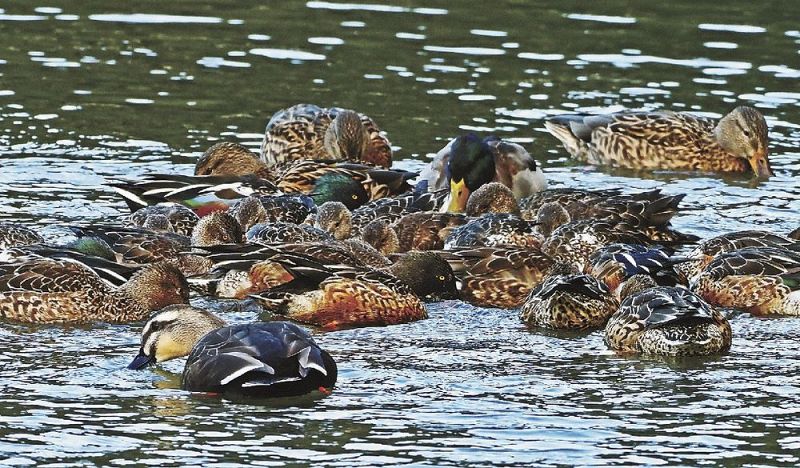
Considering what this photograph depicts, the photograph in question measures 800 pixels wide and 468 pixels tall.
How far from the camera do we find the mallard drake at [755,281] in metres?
12.7

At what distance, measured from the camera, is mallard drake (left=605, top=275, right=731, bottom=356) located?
11.3 m

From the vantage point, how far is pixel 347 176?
655 inches

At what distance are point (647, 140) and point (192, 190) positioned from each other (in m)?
5.68

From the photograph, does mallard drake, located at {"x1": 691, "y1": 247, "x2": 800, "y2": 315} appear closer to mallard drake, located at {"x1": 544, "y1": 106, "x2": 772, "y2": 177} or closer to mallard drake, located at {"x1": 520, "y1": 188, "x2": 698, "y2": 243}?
mallard drake, located at {"x1": 520, "y1": 188, "x2": 698, "y2": 243}

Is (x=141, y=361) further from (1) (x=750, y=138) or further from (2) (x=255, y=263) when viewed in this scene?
(1) (x=750, y=138)

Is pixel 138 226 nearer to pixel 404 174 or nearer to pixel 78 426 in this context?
pixel 404 174

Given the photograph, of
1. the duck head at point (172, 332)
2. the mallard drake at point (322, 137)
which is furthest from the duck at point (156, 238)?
the mallard drake at point (322, 137)

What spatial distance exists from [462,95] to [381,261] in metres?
7.04

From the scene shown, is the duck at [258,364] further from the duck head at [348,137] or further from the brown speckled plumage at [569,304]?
the duck head at [348,137]

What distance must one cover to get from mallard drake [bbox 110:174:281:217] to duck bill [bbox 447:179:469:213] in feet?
5.29

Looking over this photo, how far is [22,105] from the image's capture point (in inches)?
765

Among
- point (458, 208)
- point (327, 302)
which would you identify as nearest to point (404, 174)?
point (458, 208)

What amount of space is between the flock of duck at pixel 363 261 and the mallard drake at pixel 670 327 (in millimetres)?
11

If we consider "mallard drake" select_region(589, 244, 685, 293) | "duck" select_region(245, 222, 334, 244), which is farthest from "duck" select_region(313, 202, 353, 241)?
"mallard drake" select_region(589, 244, 685, 293)
